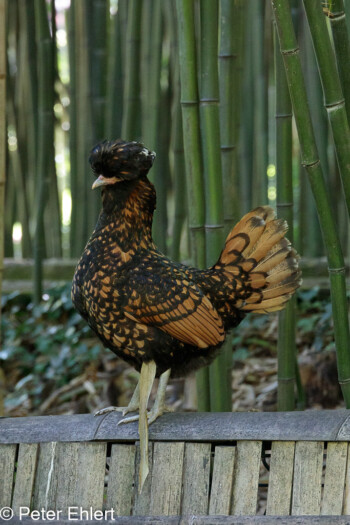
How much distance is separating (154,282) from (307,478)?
0.51 metres

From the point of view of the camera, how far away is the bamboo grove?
1751 mm

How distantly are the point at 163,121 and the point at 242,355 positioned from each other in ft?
3.38

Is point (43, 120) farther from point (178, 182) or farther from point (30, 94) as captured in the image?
point (178, 182)

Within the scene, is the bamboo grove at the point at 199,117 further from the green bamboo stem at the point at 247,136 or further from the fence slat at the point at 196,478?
the fence slat at the point at 196,478

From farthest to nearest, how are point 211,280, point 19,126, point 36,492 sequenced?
1. point 19,126
2. point 211,280
3. point 36,492

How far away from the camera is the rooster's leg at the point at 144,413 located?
1.61 m

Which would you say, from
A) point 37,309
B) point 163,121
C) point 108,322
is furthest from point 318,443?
point 37,309

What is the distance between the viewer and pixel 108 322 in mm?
1691

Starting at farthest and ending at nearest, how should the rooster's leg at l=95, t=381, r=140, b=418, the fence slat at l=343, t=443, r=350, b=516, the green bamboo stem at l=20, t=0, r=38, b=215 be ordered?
the green bamboo stem at l=20, t=0, r=38, b=215, the rooster's leg at l=95, t=381, r=140, b=418, the fence slat at l=343, t=443, r=350, b=516

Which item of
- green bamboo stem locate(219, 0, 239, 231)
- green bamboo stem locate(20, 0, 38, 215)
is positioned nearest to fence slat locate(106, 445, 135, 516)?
green bamboo stem locate(219, 0, 239, 231)

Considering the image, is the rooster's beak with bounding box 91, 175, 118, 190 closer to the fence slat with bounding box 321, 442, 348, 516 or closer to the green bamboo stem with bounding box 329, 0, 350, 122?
the green bamboo stem with bounding box 329, 0, 350, 122

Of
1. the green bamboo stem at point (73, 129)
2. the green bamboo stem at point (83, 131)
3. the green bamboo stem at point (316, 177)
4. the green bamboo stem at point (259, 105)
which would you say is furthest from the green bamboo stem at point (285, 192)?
the green bamboo stem at point (73, 129)

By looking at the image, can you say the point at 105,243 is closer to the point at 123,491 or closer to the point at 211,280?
the point at 211,280

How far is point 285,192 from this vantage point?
1.97 meters
